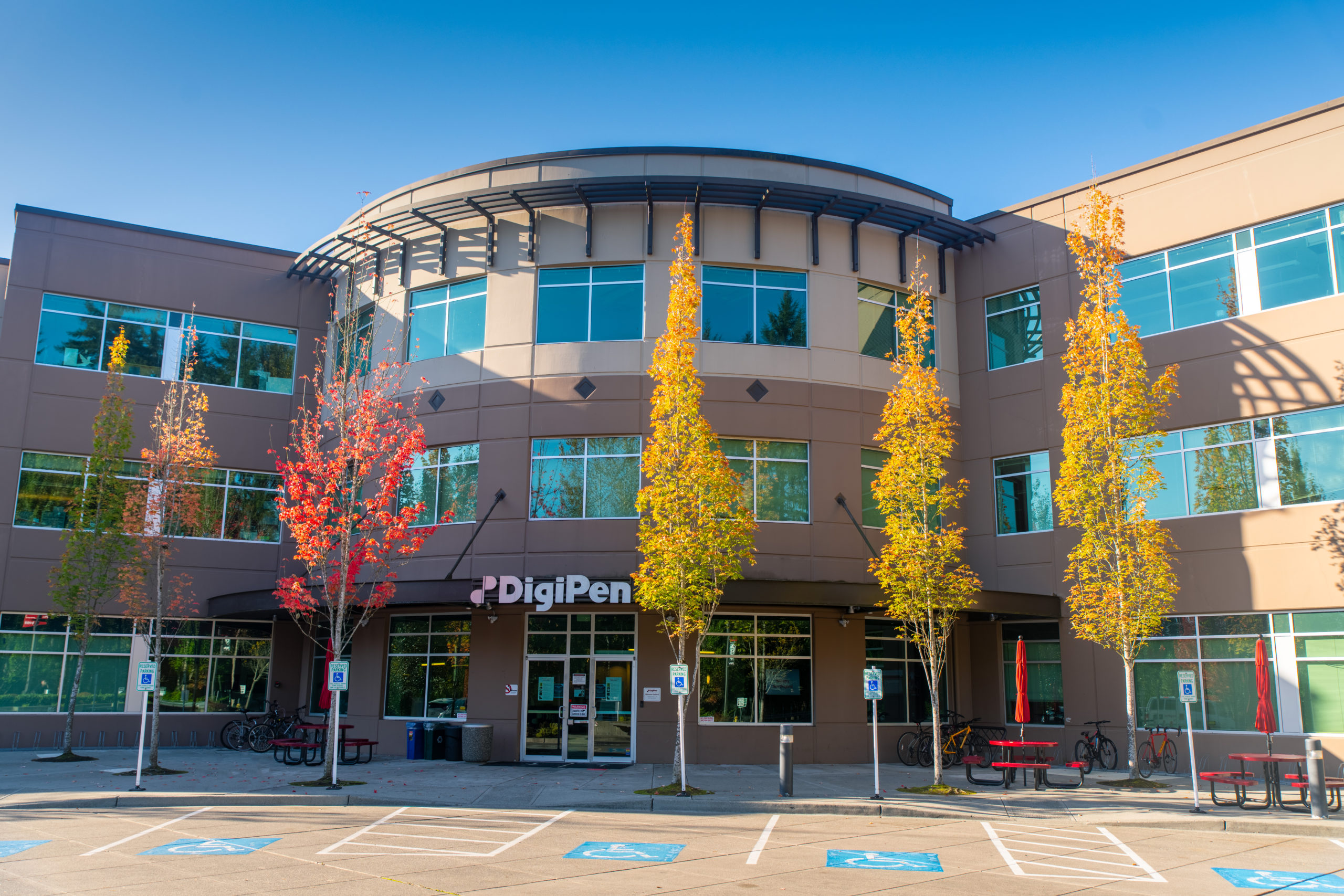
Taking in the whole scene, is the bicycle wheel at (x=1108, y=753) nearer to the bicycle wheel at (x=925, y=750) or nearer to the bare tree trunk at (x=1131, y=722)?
the bare tree trunk at (x=1131, y=722)

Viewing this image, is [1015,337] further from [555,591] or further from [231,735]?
[231,735]

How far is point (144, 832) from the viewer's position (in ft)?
42.0

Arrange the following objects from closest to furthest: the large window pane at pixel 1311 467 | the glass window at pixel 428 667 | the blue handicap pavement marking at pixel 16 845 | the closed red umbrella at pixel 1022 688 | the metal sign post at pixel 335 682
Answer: the blue handicap pavement marking at pixel 16 845, the metal sign post at pixel 335 682, the closed red umbrella at pixel 1022 688, the large window pane at pixel 1311 467, the glass window at pixel 428 667

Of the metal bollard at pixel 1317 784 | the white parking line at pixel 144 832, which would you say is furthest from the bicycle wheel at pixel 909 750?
the white parking line at pixel 144 832

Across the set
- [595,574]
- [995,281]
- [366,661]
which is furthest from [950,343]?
[366,661]

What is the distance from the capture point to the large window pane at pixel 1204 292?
21.8 m

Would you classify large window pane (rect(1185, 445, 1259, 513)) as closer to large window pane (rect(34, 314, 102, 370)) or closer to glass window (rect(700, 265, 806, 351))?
glass window (rect(700, 265, 806, 351))

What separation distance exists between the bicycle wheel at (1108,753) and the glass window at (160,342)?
2276cm

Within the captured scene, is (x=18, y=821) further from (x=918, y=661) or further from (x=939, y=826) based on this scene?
(x=918, y=661)

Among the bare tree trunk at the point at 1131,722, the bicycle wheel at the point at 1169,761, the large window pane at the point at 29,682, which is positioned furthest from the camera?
the large window pane at the point at 29,682

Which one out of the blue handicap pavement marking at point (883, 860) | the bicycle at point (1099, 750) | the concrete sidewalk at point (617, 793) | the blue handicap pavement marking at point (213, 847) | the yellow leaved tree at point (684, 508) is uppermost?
the yellow leaved tree at point (684, 508)

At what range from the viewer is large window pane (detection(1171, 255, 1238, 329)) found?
21828mm

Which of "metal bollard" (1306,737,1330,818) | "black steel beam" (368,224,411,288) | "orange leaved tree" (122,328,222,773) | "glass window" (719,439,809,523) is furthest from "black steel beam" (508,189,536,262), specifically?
"metal bollard" (1306,737,1330,818)

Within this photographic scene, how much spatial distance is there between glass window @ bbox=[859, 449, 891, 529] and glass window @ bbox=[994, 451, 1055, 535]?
3.06 m
